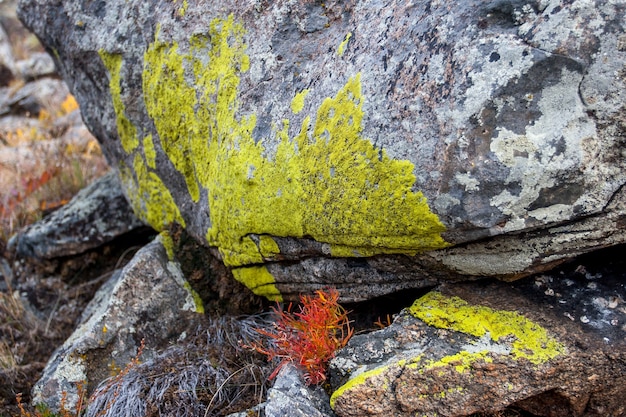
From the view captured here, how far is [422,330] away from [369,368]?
0.34m

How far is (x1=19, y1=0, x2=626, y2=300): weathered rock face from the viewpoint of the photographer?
235 centimetres

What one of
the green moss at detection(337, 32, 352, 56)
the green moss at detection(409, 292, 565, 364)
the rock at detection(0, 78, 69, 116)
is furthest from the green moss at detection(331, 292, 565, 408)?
the rock at detection(0, 78, 69, 116)

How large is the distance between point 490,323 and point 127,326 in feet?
8.87

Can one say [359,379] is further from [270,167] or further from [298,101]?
[298,101]

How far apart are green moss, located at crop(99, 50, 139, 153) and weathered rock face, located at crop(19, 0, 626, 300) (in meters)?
0.03

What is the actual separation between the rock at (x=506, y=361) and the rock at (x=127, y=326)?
186 centimetres

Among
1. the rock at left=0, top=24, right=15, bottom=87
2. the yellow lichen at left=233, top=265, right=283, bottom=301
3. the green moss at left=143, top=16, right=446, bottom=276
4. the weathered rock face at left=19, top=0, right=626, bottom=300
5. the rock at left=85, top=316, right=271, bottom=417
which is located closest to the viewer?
the weathered rock face at left=19, top=0, right=626, bottom=300

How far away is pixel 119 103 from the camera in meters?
A: 4.64

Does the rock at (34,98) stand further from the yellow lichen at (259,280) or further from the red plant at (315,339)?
the red plant at (315,339)

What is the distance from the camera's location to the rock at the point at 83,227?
5410mm

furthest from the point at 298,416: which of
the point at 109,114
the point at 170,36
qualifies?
the point at 109,114

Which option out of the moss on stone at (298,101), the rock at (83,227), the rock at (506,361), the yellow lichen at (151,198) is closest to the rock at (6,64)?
the rock at (83,227)

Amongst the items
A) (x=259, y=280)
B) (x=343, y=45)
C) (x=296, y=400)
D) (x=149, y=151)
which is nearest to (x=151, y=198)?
(x=149, y=151)

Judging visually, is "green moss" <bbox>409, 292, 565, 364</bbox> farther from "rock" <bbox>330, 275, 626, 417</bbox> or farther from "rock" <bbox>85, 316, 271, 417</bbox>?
"rock" <bbox>85, 316, 271, 417</bbox>
